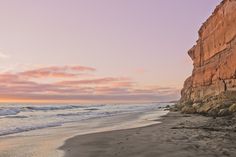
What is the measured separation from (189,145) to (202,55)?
32.8 meters

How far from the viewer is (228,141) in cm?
1029

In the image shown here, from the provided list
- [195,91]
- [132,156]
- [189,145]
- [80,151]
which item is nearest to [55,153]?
[80,151]

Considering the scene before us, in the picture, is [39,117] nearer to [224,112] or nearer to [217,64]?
[217,64]

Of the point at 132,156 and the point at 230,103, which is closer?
the point at 132,156

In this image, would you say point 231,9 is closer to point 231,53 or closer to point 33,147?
point 231,53

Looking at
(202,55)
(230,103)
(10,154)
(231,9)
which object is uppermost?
(231,9)

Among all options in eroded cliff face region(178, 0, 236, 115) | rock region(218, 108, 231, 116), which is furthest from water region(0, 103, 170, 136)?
rock region(218, 108, 231, 116)

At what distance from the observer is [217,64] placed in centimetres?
3306

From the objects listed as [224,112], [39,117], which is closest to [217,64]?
[224,112]

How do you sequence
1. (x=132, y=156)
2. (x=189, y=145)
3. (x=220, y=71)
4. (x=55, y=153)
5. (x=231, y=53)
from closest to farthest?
(x=132, y=156) → (x=189, y=145) → (x=55, y=153) → (x=231, y=53) → (x=220, y=71)

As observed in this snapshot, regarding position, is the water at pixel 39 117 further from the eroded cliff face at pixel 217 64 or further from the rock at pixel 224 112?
the rock at pixel 224 112

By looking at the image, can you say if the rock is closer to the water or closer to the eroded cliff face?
the eroded cliff face

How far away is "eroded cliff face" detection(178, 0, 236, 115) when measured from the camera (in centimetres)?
2465

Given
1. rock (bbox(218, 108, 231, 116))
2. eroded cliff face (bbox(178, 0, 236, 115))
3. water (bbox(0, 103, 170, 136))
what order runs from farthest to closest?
1. eroded cliff face (bbox(178, 0, 236, 115))
2. water (bbox(0, 103, 170, 136))
3. rock (bbox(218, 108, 231, 116))
